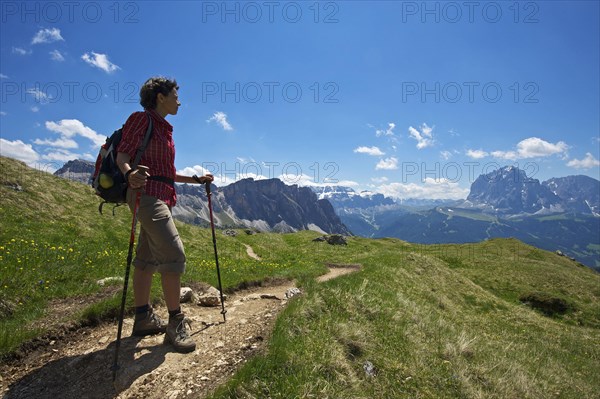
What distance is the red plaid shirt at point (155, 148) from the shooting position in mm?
6270

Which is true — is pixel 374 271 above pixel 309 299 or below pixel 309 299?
below

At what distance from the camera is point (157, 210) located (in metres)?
6.35

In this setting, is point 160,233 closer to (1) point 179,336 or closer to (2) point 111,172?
(2) point 111,172

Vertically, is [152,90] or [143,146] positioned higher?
[152,90]

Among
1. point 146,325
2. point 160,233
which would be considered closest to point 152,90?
point 160,233

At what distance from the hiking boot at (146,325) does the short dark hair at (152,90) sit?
14.4 ft

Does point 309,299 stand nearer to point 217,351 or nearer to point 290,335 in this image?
point 290,335

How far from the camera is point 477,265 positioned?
41.3 m

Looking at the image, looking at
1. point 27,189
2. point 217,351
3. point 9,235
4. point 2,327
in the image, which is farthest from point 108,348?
point 27,189

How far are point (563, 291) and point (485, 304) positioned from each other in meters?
16.7

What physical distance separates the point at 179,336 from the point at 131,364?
0.91 metres

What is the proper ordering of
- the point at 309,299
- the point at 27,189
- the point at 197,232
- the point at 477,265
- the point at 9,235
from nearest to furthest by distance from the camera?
the point at 309,299
the point at 9,235
the point at 27,189
the point at 197,232
the point at 477,265

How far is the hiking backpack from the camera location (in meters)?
6.12

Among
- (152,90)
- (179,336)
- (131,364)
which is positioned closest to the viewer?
(131,364)
